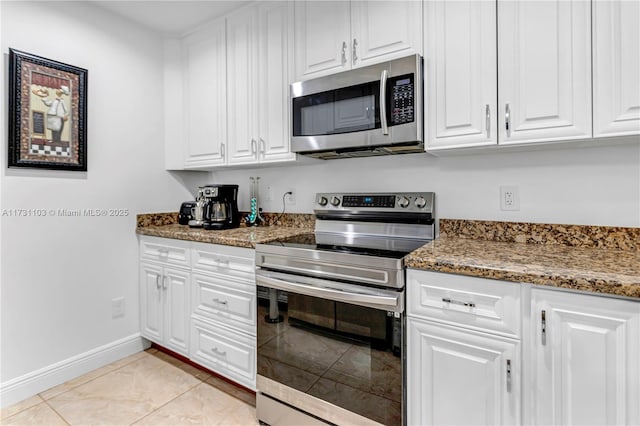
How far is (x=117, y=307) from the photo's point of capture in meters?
2.31

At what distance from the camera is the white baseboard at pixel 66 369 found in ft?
6.02

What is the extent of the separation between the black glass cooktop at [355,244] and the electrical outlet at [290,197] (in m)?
0.42

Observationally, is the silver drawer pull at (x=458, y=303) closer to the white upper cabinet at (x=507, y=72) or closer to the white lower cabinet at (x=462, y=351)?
the white lower cabinet at (x=462, y=351)

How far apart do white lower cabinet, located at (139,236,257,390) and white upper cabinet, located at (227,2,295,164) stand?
2.25 feet

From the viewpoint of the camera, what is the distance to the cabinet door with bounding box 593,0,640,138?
1.14m

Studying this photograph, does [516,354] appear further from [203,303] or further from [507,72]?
[203,303]

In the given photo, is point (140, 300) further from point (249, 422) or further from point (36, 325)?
point (249, 422)

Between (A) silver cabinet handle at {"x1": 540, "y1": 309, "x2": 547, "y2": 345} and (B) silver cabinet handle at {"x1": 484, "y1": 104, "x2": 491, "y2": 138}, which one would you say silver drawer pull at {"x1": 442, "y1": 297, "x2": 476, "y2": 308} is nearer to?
(A) silver cabinet handle at {"x1": 540, "y1": 309, "x2": 547, "y2": 345}

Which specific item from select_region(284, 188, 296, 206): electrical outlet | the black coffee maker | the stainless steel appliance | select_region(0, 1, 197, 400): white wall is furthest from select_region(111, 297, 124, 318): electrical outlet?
the stainless steel appliance

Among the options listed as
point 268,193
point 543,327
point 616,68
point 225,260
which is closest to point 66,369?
point 225,260

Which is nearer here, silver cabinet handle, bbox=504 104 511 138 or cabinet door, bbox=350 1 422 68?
silver cabinet handle, bbox=504 104 511 138

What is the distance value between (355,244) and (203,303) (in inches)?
38.8

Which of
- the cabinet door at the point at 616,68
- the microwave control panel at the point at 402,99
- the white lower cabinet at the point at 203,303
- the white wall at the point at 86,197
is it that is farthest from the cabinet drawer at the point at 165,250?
the cabinet door at the point at 616,68

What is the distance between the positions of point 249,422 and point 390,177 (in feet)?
4.94
